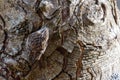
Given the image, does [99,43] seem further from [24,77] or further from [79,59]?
[24,77]

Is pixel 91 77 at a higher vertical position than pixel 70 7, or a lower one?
lower

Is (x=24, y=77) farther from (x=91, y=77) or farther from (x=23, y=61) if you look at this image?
(x=91, y=77)

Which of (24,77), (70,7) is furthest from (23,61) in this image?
(70,7)

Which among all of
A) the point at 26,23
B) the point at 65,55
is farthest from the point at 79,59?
the point at 26,23
